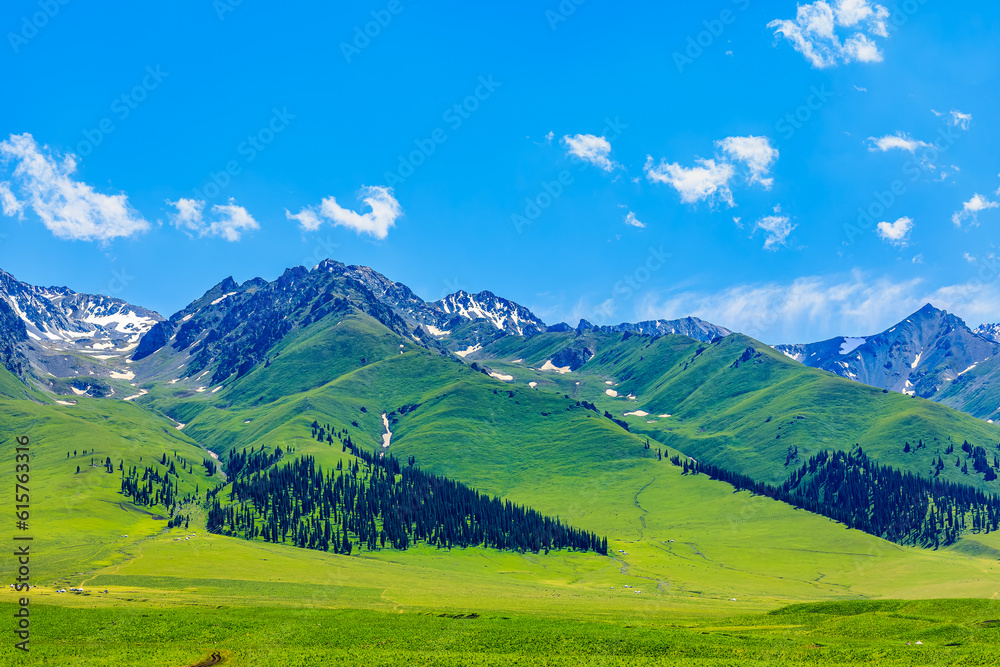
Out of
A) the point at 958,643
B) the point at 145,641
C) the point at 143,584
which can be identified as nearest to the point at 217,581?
the point at 143,584

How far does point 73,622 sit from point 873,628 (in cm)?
10851

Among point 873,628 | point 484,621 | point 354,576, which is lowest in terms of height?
point 354,576

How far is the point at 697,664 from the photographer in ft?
229

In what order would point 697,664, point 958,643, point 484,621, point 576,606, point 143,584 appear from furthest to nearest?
point 143,584
point 576,606
point 484,621
point 958,643
point 697,664

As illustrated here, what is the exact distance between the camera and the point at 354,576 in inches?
6708

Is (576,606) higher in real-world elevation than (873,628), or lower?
lower

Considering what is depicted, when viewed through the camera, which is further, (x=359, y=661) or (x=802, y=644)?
(x=802, y=644)

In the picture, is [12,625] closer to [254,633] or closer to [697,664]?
[254,633]

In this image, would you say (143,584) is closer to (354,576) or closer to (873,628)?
(354,576)

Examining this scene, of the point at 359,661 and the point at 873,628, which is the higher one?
the point at 873,628

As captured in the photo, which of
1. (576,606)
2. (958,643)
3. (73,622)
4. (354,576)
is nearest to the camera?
(958,643)

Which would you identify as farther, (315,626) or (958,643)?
(315,626)

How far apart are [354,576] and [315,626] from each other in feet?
274

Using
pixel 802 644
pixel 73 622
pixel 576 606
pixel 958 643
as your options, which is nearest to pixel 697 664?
pixel 802 644
